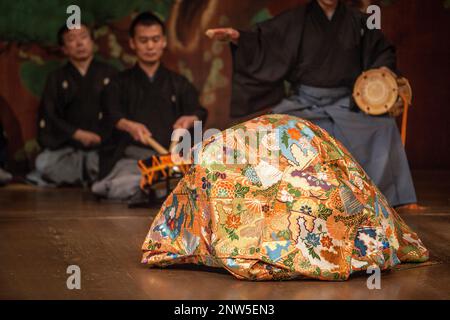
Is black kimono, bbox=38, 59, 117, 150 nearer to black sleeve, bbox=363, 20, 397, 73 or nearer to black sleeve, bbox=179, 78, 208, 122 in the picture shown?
black sleeve, bbox=179, 78, 208, 122

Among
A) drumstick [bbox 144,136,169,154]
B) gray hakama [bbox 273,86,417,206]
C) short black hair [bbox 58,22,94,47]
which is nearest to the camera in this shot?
gray hakama [bbox 273,86,417,206]

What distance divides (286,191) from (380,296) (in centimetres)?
58

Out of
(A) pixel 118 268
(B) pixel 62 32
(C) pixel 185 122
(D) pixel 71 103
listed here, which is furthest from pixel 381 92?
(B) pixel 62 32

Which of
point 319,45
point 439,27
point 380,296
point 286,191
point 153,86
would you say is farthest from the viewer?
point 439,27

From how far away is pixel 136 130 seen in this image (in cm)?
706

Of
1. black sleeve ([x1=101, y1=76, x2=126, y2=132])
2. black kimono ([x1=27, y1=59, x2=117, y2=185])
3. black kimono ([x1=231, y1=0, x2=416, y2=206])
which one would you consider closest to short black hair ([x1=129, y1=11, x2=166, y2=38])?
black sleeve ([x1=101, y1=76, x2=126, y2=132])

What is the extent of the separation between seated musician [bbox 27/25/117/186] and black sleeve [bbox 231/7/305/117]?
5.57ft

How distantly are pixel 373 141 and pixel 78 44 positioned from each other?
2.69 metres

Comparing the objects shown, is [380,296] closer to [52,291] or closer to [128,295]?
[128,295]

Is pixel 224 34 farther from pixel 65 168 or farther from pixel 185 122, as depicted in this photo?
pixel 65 168

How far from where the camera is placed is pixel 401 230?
14.8 feet

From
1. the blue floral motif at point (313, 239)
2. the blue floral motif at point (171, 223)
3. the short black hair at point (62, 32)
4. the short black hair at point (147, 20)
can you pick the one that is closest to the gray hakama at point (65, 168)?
the short black hair at point (62, 32)

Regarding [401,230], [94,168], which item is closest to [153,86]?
[94,168]

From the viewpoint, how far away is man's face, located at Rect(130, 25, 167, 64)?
741 cm
